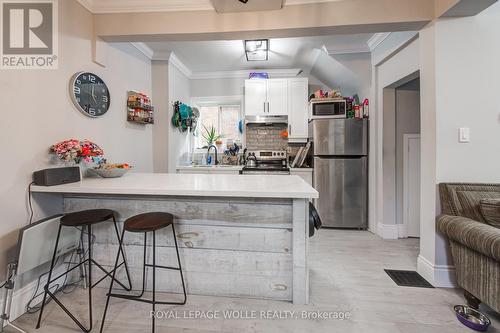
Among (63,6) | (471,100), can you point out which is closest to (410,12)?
(471,100)

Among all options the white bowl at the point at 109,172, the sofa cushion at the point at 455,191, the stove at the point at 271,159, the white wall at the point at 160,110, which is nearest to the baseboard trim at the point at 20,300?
the white bowl at the point at 109,172

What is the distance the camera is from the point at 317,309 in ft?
5.36

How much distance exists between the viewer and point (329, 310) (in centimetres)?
163

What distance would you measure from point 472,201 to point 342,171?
1633 millimetres

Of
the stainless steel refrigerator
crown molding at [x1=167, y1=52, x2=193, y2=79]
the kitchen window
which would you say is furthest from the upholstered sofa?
crown molding at [x1=167, y1=52, x2=193, y2=79]

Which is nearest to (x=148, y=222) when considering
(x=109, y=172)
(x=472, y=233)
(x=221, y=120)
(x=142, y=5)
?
(x=109, y=172)

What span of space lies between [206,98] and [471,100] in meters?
3.71

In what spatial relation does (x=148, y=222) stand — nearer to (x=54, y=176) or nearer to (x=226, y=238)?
(x=226, y=238)

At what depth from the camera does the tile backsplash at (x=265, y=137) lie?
4172mm

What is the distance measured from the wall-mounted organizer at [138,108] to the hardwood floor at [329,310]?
1935mm

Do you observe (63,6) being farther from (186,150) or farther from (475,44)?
(475,44)

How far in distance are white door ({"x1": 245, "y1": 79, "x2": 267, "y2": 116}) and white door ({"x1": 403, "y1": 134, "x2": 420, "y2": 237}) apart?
2.16 metres

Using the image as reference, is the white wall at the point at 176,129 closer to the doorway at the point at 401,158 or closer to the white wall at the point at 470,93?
the doorway at the point at 401,158

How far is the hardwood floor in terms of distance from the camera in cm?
147
